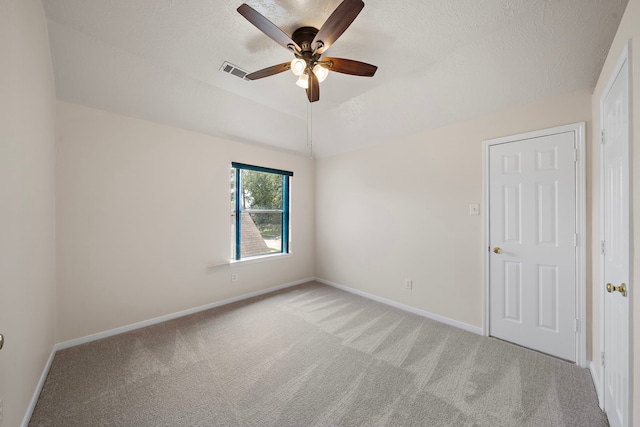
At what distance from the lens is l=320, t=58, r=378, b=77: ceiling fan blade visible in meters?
1.77

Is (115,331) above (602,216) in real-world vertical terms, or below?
below

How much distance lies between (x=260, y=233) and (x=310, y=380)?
8.44ft

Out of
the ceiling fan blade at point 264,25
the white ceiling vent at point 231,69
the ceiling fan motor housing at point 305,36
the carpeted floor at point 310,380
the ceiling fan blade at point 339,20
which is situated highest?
the white ceiling vent at point 231,69

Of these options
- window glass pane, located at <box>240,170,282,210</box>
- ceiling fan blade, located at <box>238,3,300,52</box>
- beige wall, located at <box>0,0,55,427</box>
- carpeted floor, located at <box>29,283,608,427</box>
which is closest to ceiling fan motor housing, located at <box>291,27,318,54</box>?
ceiling fan blade, located at <box>238,3,300,52</box>

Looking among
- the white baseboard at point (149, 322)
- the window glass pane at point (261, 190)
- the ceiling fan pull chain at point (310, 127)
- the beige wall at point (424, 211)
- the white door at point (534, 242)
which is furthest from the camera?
the window glass pane at point (261, 190)

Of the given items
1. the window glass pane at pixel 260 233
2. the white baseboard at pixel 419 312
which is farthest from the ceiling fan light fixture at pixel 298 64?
the white baseboard at pixel 419 312

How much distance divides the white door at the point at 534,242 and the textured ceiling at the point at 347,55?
584 mm

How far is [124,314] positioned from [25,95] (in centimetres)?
229

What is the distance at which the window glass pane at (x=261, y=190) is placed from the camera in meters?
3.87

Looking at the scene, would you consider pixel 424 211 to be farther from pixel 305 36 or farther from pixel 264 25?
pixel 264 25

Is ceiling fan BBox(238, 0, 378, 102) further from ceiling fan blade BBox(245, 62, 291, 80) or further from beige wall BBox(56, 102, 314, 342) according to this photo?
beige wall BBox(56, 102, 314, 342)

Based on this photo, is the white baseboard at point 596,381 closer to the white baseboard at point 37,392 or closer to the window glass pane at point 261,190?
the white baseboard at point 37,392

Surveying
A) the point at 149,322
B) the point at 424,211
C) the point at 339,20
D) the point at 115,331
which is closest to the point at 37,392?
the point at 115,331

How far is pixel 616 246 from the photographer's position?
4.78 ft
